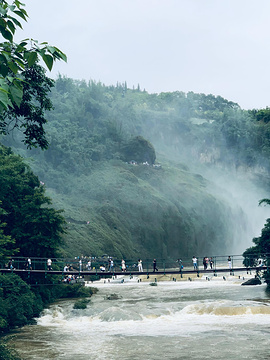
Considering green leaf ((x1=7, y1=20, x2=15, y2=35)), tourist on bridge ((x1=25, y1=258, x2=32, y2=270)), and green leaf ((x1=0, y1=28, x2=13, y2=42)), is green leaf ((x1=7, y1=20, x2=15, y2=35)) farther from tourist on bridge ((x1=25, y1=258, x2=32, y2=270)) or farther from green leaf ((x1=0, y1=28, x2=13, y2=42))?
tourist on bridge ((x1=25, y1=258, x2=32, y2=270))

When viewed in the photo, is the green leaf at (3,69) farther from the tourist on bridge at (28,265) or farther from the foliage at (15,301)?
the tourist on bridge at (28,265)

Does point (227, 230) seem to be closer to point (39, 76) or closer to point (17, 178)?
point (17, 178)

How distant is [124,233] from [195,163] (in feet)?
237

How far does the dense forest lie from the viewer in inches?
3688

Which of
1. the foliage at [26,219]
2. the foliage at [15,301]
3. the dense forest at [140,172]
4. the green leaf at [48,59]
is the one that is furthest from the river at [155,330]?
the dense forest at [140,172]

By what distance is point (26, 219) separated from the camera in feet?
123

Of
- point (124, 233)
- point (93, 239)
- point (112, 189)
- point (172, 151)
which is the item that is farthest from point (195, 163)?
point (93, 239)

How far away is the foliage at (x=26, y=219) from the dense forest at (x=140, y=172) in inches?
1116

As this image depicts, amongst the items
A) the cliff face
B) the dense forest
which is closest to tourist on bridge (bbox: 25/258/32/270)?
the dense forest

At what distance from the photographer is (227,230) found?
382 ft

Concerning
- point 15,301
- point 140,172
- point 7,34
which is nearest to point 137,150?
point 140,172

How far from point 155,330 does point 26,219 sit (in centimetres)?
1466

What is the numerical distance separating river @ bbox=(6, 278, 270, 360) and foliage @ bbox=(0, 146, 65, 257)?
17.6ft

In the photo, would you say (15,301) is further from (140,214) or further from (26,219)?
(140,214)
